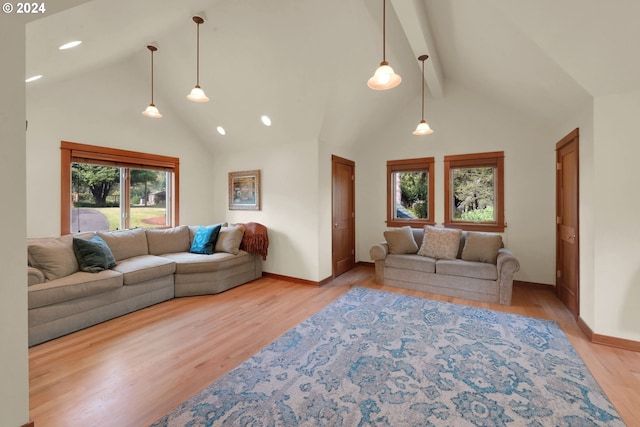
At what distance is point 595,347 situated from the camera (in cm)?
254

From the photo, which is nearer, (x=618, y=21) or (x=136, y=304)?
(x=618, y=21)

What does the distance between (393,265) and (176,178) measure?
4.21 m

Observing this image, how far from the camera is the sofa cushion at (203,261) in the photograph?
154 inches

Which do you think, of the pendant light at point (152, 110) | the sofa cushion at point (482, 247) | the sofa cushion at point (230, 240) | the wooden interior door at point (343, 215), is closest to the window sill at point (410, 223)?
the wooden interior door at point (343, 215)

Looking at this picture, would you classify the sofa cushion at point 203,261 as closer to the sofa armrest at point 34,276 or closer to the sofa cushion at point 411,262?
the sofa armrest at point 34,276

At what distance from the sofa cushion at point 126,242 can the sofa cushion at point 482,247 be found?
4967 millimetres

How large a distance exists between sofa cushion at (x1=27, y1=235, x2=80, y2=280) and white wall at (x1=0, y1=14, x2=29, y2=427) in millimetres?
1953

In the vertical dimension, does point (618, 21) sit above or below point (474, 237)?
above

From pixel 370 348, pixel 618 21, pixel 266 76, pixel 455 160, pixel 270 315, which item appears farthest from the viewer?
pixel 455 160

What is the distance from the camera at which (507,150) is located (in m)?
4.44

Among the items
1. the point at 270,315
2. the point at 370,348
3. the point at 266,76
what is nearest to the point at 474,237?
the point at 370,348

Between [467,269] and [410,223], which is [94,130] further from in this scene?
[467,269]

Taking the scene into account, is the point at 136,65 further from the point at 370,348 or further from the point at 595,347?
the point at 595,347

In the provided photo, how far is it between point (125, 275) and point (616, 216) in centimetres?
524
